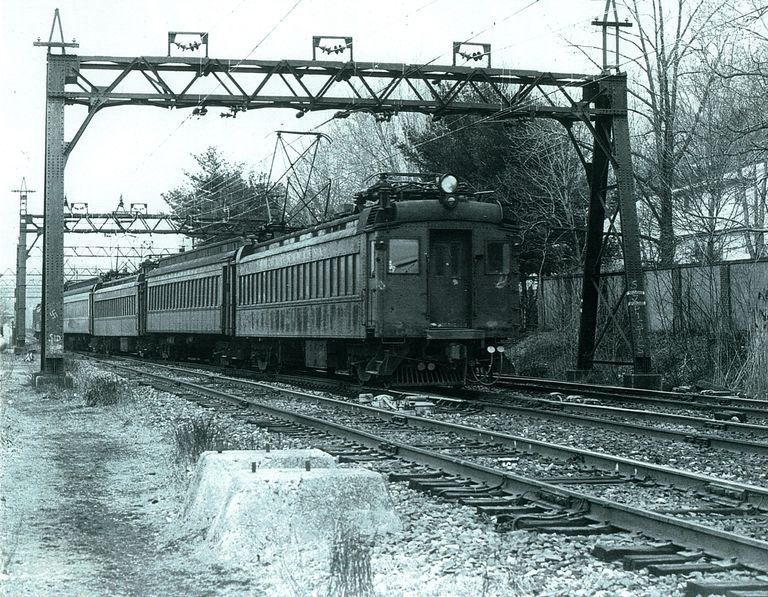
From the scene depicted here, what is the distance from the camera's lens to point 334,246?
60.6ft

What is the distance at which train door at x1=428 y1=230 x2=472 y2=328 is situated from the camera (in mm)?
16984

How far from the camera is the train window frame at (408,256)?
54.6ft

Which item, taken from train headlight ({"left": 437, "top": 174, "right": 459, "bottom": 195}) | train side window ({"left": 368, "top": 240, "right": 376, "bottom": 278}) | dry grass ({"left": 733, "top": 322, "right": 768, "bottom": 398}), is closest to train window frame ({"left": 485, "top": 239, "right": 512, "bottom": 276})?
train headlight ({"left": 437, "top": 174, "right": 459, "bottom": 195})

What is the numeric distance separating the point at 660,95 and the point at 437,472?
20731 millimetres

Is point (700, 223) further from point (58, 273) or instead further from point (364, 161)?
point (364, 161)

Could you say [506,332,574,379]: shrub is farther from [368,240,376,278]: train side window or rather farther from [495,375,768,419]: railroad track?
[368,240,376,278]: train side window

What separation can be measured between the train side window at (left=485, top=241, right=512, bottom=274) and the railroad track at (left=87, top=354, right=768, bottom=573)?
5.08 m

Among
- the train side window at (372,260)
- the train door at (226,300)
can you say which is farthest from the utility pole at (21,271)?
the train side window at (372,260)

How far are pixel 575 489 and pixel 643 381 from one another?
11354 millimetres

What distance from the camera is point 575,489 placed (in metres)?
8.38

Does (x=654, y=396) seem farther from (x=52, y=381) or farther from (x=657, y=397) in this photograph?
(x=52, y=381)

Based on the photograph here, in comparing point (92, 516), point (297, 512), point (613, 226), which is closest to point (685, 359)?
point (613, 226)

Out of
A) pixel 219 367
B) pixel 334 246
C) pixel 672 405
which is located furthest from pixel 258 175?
pixel 672 405

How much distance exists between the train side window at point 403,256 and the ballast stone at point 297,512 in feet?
32.0
